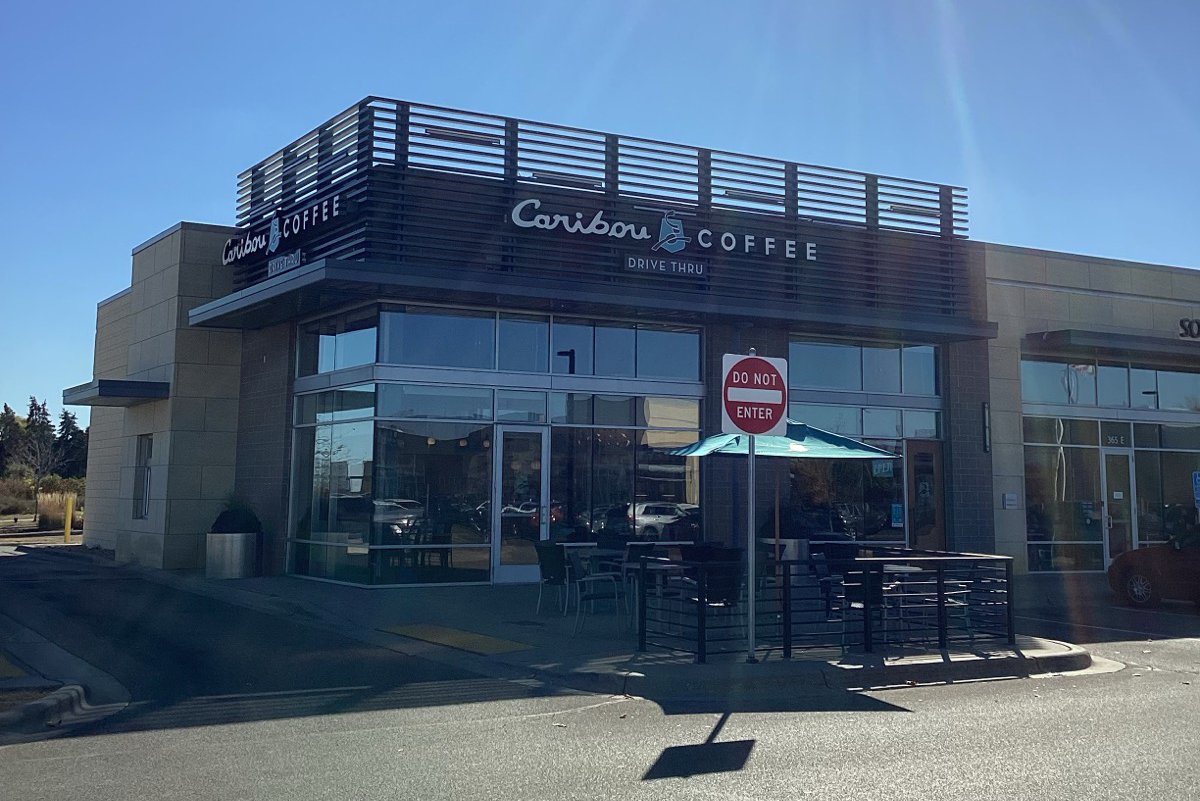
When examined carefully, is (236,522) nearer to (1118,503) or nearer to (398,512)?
(398,512)

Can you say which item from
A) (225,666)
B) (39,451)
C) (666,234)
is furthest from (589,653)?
(39,451)

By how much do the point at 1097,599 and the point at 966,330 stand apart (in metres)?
5.21

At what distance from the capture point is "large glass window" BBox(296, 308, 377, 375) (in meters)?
17.4

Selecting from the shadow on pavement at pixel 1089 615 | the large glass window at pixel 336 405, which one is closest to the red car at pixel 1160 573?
the shadow on pavement at pixel 1089 615

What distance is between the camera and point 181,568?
20172 mm

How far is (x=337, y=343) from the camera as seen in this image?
18172 mm

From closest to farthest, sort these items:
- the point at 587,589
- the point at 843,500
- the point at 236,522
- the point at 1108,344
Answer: the point at 587,589 < the point at 236,522 < the point at 843,500 < the point at 1108,344

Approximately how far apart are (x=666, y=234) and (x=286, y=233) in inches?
254

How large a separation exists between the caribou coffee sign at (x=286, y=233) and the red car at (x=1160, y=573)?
44.7ft

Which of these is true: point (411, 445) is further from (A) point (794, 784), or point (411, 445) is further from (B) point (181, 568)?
(A) point (794, 784)

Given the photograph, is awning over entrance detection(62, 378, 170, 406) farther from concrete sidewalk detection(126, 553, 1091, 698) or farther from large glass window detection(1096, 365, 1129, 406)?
large glass window detection(1096, 365, 1129, 406)

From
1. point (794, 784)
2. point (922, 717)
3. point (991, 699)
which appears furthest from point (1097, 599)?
point (794, 784)

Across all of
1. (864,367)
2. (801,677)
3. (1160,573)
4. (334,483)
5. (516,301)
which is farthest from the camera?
(864,367)

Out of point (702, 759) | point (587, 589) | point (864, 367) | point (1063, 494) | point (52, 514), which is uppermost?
point (864, 367)
